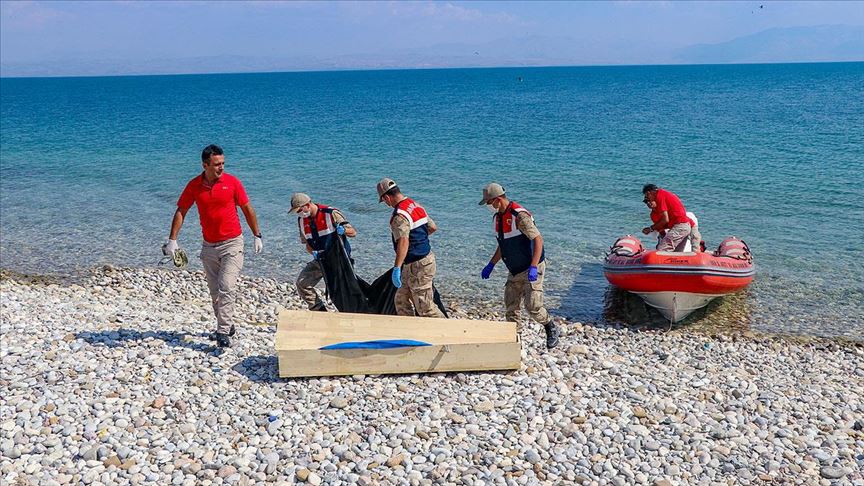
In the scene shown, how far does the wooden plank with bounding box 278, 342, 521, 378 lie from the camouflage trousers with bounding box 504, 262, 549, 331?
1027 millimetres

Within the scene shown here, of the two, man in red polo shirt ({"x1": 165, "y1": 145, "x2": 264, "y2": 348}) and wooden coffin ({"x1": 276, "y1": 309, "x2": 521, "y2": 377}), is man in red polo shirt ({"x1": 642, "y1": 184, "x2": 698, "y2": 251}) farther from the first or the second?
man in red polo shirt ({"x1": 165, "y1": 145, "x2": 264, "y2": 348})

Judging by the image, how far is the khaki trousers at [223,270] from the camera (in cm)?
797

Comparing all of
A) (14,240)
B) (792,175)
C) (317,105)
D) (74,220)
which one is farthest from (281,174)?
(317,105)

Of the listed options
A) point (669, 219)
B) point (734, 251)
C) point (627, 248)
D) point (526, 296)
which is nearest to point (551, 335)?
point (526, 296)

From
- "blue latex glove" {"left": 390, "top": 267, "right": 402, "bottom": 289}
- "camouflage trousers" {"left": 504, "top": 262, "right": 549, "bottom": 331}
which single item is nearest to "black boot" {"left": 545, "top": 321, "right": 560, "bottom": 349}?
"camouflage trousers" {"left": 504, "top": 262, "right": 549, "bottom": 331}

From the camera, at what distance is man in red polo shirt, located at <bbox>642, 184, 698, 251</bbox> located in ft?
37.3

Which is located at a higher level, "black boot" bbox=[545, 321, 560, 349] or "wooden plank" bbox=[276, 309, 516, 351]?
"wooden plank" bbox=[276, 309, 516, 351]

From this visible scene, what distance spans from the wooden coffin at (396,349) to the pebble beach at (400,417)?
0.13m

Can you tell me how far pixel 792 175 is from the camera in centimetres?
2505

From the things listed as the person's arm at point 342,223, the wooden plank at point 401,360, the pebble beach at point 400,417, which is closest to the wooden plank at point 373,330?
the wooden plank at point 401,360

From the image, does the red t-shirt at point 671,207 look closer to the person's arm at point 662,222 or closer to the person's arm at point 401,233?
the person's arm at point 662,222

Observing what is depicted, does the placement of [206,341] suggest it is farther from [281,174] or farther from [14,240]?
[281,174]

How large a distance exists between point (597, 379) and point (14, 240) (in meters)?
15.2

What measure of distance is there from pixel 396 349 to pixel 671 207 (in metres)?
5.77
